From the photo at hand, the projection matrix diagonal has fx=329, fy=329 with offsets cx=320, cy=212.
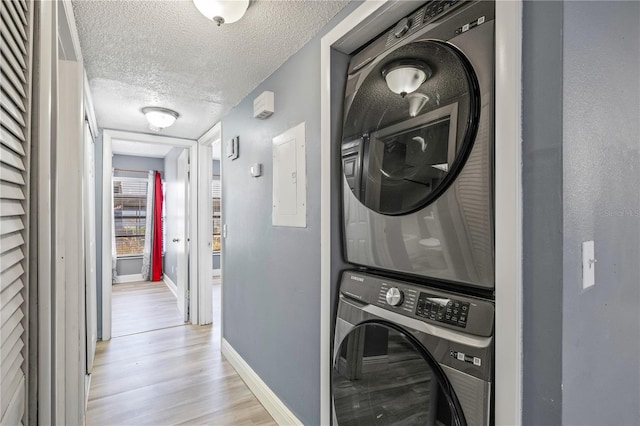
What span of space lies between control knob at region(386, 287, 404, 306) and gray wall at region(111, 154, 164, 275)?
607 centimetres

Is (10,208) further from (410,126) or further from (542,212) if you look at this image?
(542,212)

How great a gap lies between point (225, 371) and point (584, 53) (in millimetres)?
2938

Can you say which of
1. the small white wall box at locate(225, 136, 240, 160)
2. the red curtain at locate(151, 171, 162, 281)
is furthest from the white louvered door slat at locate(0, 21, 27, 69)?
the red curtain at locate(151, 171, 162, 281)

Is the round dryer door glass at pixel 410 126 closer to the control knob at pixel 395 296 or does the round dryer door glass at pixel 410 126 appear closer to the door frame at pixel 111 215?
the control knob at pixel 395 296

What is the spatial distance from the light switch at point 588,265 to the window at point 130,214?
6.64 meters

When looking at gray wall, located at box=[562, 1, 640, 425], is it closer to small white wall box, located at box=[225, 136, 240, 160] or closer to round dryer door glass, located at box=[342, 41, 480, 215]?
round dryer door glass, located at box=[342, 41, 480, 215]

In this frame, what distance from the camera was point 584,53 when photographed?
81 centimetres

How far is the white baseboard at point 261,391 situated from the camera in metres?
1.97

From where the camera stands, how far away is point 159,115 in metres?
2.86

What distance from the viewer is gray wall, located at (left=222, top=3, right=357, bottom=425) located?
5.70 ft

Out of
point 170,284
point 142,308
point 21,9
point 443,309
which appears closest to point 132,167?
point 170,284

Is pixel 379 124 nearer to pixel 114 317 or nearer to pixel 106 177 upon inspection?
pixel 106 177

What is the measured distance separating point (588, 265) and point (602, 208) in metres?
0.18

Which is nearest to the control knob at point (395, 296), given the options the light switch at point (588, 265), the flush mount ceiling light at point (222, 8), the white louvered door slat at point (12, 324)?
the light switch at point (588, 265)
